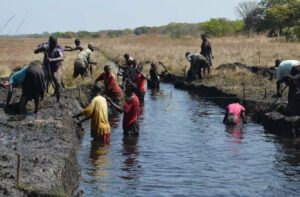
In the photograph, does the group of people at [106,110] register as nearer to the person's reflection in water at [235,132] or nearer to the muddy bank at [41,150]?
the muddy bank at [41,150]

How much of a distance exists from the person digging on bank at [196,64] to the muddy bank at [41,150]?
1192cm

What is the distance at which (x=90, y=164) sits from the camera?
13.0 meters

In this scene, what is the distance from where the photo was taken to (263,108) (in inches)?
776

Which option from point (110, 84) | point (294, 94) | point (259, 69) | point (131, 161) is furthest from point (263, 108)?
point (259, 69)

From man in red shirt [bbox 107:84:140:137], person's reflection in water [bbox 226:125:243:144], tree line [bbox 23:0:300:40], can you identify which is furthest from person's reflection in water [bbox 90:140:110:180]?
tree line [bbox 23:0:300:40]

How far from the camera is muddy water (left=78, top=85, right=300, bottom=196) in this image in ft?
37.5

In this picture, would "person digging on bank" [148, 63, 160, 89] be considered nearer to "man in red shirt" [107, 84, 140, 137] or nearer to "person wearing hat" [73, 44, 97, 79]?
"person wearing hat" [73, 44, 97, 79]

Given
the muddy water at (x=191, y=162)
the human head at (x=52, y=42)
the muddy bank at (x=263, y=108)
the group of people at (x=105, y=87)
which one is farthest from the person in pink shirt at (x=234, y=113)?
the human head at (x=52, y=42)

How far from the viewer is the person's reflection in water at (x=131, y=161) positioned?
39.7 ft

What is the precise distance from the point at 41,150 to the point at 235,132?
24.1 feet

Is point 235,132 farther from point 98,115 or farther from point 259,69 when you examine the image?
point 259,69

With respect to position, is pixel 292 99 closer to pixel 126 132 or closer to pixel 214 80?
pixel 126 132

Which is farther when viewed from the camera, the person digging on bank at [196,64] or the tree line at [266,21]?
the tree line at [266,21]

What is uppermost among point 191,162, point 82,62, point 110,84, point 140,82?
point 82,62
